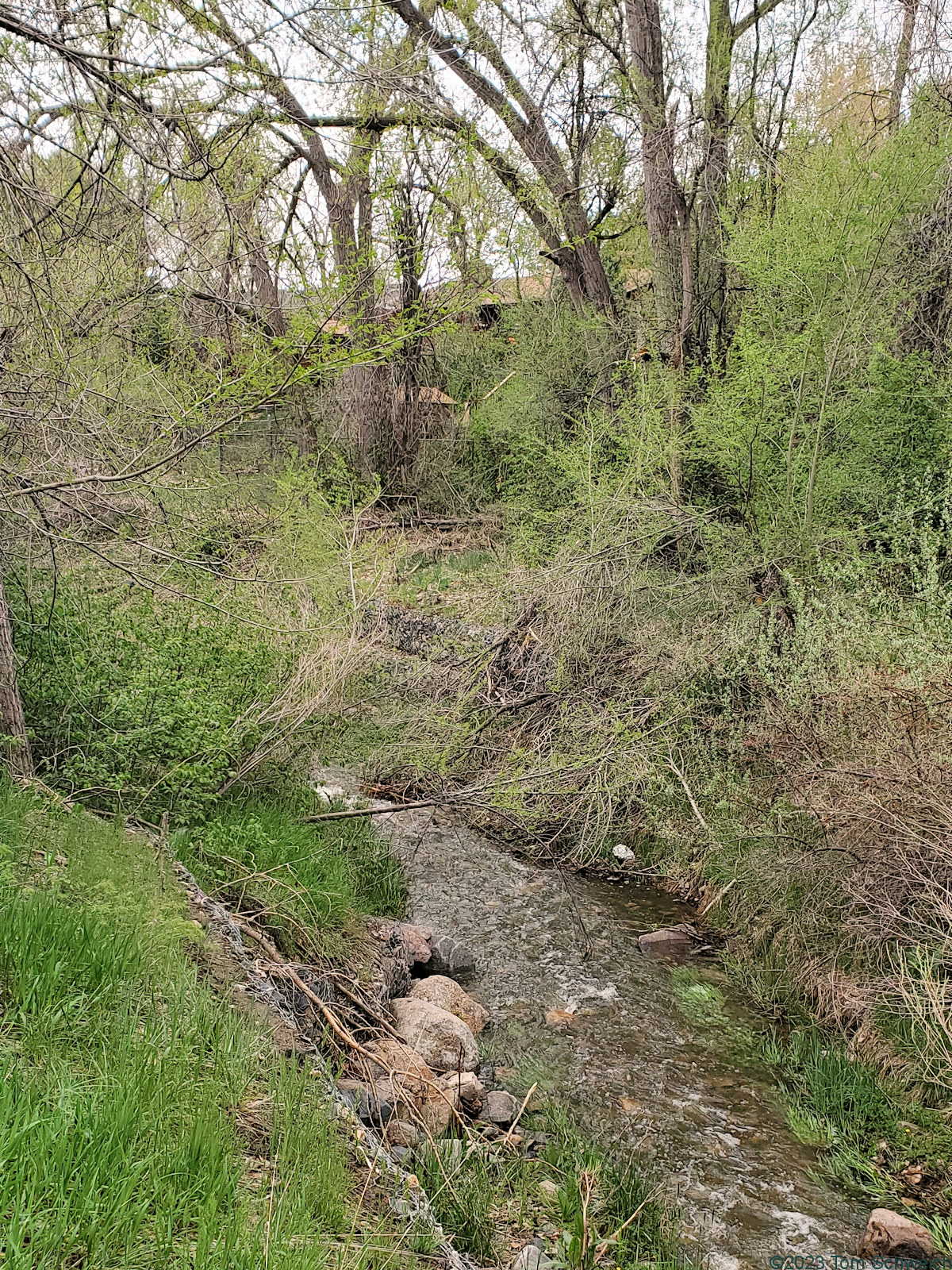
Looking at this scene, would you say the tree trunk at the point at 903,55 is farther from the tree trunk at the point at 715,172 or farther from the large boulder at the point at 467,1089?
the large boulder at the point at 467,1089

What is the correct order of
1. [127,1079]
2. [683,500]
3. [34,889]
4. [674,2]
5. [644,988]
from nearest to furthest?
1. [127,1079]
2. [34,889]
3. [644,988]
4. [683,500]
5. [674,2]

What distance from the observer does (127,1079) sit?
2.39m

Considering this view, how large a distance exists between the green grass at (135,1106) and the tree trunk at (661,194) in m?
9.13

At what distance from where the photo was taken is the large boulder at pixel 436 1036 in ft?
15.3

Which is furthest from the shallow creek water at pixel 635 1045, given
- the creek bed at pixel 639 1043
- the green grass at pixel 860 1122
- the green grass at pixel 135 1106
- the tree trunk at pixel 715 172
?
the tree trunk at pixel 715 172

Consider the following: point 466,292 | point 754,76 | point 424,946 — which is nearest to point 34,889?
point 424,946

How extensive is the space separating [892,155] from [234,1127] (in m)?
8.76

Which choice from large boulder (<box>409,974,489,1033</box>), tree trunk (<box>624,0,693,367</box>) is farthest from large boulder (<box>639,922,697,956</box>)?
tree trunk (<box>624,0,693,367</box>)

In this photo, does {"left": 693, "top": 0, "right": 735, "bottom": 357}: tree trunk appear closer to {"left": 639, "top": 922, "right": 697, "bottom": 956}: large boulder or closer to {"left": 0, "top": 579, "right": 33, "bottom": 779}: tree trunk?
{"left": 639, "top": 922, "right": 697, "bottom": 956}: large boulder

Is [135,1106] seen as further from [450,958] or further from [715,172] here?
[715,172]

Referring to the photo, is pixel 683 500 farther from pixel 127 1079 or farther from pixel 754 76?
pixel 127 1079

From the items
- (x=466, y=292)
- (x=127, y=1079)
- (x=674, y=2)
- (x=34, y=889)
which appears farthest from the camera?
(x=674, y=2)

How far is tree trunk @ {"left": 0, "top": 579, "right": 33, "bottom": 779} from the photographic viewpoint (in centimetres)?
479

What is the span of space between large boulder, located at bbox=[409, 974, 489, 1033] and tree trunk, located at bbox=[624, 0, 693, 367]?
309 inches
